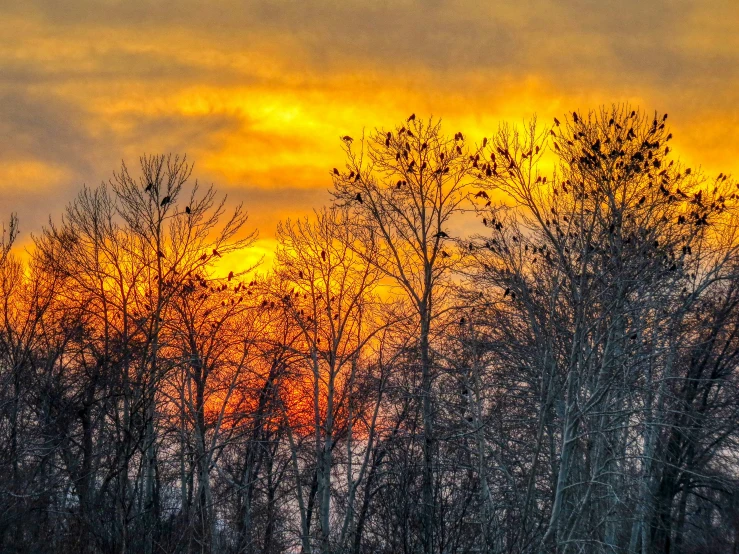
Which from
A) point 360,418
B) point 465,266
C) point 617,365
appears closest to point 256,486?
point 360,418

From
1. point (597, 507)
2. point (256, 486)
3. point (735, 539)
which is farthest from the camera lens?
point (256, 486)

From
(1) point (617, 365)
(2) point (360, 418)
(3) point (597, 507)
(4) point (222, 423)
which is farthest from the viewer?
(4) point (222, 423)

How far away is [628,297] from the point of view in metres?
16.0

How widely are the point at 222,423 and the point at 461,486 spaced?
16662 mm

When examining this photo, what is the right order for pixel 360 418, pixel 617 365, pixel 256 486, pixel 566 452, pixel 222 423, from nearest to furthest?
1. pixel 566 452
2. pixel 617 365
3. pixel 360 418
4. pixel 222 423
5. pixel 256 486

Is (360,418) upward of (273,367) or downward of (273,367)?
downward

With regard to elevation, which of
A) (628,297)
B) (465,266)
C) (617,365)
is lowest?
(617,365)

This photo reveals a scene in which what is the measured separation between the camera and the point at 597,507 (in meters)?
18.0

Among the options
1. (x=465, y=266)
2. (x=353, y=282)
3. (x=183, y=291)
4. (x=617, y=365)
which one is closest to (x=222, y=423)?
(x=183, y=291)

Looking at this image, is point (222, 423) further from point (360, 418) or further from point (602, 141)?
point (602, 141)

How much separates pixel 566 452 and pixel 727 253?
42.4 ft

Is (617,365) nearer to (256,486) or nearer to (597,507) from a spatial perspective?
(597,507)

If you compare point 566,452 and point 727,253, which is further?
point 727,253

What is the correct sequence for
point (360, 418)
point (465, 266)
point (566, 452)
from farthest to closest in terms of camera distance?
point (360, 418), point (465, 266), point (566, 452)
